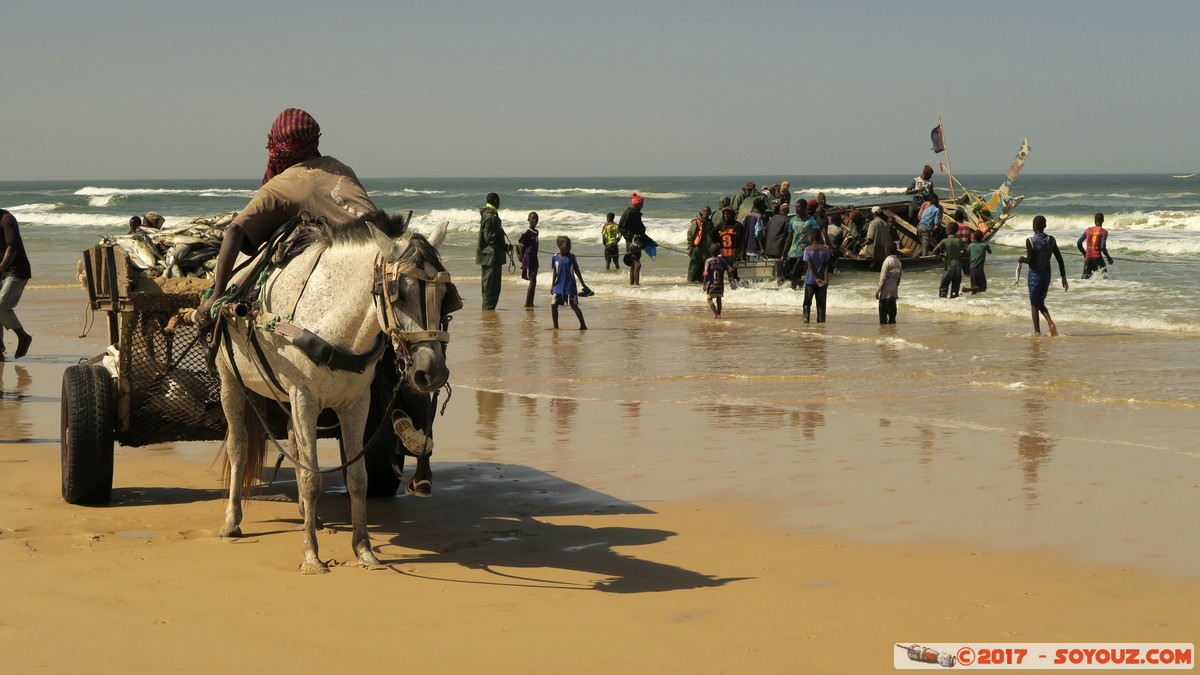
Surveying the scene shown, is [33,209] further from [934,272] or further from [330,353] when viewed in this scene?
[330,353]

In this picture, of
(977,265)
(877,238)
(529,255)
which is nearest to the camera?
(529,255)

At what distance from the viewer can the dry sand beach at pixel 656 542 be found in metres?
4.95

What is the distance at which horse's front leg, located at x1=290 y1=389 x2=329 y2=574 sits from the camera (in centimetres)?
579

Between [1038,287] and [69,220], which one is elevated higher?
[69,220]

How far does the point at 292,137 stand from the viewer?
6.42 metres

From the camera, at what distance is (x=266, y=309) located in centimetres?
586

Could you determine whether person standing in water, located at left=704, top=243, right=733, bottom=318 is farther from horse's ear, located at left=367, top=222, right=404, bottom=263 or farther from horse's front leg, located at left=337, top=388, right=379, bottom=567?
horse's ear, located at left=367, top=222, right=404, bottom=263

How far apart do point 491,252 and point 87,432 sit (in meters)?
12.6

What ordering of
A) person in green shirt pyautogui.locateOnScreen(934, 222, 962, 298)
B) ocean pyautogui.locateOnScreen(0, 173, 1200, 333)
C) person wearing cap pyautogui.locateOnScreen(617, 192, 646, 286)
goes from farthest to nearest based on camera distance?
1. person wearing cap pyautogui.locateOnScreen(617, 192, 646, 286)
2. person in green shirt pyautogui.locateOnScreen(934, 222, 962, 298)
3. ocean pyautogui.locateOnScreen(0, 173, 1200, 333)

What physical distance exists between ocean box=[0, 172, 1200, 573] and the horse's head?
9.13 feet

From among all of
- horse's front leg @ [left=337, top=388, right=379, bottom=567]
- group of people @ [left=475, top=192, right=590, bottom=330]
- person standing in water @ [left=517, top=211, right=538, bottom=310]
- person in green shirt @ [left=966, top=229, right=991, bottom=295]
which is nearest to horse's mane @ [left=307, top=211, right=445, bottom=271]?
horse's front leg @ [left=337, top=388, right=379, bottom=567]

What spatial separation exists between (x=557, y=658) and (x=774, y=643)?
36.4 inches

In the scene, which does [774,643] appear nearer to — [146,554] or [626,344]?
[146,554]

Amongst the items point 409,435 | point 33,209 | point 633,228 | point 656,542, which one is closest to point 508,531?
point 656,542
